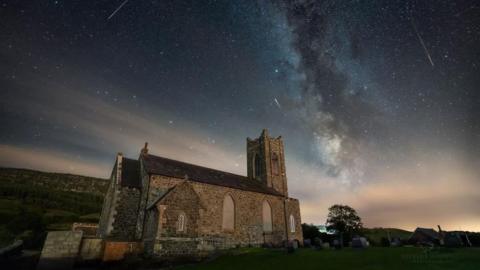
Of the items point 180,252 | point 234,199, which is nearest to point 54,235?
point 180,252

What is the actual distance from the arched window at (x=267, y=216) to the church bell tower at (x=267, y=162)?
268 inches

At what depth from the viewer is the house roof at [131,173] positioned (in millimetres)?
23219

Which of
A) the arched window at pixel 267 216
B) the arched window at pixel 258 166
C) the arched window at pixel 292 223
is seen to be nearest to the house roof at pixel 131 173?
the arched window at pixel 267 216

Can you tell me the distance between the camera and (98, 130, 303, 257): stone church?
57.7ft

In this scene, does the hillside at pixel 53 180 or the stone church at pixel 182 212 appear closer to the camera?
the stone church at pixel 182 212

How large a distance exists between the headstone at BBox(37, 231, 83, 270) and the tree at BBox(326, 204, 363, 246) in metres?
62.0

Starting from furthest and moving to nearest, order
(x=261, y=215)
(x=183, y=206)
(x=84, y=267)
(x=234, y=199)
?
1. (x=261, y=215)
2. (x=234, y=199)
3. (x=183, y=206)
4. (x=84, y=267)

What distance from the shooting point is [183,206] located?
60.5 feet

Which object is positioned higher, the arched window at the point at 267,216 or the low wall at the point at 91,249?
the arched window at the point at 267,216

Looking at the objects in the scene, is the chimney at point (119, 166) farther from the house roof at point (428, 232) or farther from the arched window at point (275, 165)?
the house roof at point (428, 232)

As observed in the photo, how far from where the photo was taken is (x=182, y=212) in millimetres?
18312

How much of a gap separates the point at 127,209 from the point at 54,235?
575cm

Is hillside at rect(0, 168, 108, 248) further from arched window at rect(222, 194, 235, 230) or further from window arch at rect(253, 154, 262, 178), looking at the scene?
window arch at rect(253, 154, 262, 178)

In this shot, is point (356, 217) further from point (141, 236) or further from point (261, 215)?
point (141, 236)
